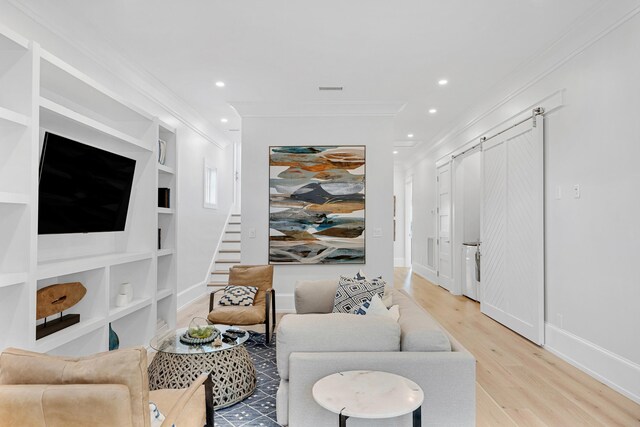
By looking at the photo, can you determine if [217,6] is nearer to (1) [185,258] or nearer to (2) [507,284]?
(1) [185,258]

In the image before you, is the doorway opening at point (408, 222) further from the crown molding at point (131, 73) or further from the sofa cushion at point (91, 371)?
the sofa cushion at point (91, 371)

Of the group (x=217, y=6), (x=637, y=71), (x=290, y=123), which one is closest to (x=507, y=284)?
(x=637, y=71)

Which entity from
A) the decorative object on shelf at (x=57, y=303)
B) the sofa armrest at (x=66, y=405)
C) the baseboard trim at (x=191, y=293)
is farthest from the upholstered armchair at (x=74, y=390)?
the baseboard trim at (x=191, y=293)

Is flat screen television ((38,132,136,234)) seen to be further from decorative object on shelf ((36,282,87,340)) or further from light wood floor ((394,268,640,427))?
light wood floor ((394,268,640,427))

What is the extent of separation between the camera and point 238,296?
3.84 m

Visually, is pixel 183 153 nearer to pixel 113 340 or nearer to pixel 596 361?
pixel 113 340

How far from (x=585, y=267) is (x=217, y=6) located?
3.50 metres

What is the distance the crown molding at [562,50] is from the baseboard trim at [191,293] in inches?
186

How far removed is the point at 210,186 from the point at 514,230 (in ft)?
15.9

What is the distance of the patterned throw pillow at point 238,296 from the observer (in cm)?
380

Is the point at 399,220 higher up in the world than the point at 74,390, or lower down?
higher up

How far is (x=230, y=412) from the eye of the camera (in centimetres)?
238

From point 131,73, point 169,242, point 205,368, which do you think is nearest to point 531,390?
point 205,368

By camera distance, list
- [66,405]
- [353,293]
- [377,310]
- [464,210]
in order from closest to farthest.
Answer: [66,405] < [377,310] < [353,293] < [464,210]
